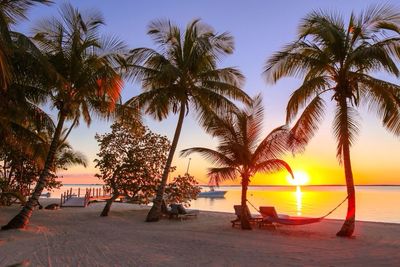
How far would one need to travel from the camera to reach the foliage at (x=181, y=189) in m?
20.2

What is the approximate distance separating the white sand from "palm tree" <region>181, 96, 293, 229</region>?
7.06ft

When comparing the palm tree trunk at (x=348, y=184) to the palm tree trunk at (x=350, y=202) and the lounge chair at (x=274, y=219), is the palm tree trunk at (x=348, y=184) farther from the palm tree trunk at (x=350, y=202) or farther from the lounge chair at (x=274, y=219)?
the lounge chair at (x=274, y=219)

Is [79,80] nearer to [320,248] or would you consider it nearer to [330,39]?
[330,39]

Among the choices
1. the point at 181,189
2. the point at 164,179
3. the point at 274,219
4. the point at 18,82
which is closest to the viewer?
the point at 18,82

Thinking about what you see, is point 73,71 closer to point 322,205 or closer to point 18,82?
point 18,82

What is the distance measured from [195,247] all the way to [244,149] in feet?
17.5

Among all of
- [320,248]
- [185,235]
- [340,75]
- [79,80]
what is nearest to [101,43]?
[79,80]

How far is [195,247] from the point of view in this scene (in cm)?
990

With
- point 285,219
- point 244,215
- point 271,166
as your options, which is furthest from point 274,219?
point 271,166

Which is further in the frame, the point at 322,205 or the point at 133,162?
the point at 322,205

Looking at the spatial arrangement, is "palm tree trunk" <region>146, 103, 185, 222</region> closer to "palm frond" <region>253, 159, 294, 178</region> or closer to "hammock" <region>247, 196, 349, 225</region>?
"palm frond" <region>253, 159, 294, 178</region>

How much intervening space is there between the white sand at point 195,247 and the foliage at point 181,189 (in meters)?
5.51

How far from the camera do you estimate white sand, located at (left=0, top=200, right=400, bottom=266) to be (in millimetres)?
7961

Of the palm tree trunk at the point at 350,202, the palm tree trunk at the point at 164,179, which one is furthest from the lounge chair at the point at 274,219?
the palm tree trunk at the point at 164,179
